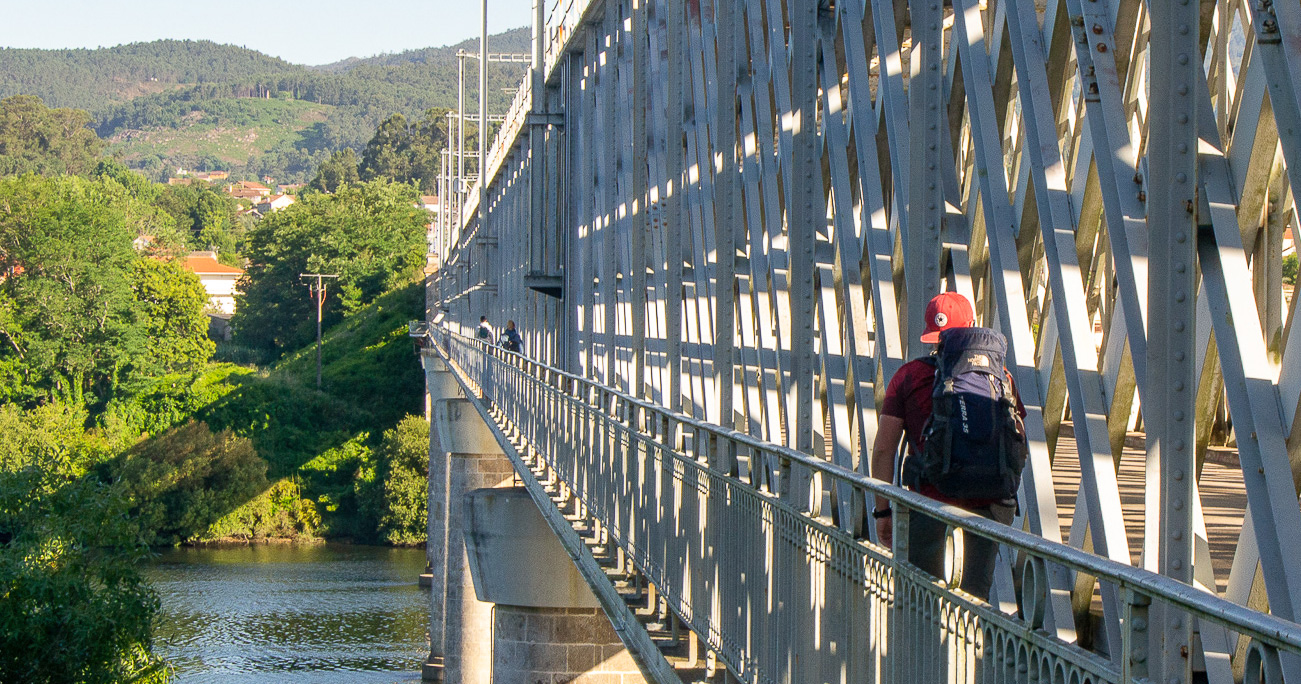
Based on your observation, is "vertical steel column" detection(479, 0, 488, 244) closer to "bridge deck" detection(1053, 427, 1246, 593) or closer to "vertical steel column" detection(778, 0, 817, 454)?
"bridge deck" detection(1053, 427, 1246, 593)

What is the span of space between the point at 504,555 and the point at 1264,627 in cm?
1668

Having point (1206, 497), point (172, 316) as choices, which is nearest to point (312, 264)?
point (172, 316)

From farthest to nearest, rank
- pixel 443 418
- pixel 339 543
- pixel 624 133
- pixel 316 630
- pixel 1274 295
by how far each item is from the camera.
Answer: pixel 339 543 < pixel 316 630 < pixel 443 418 < pixel 624 133 < pixel 1274 295

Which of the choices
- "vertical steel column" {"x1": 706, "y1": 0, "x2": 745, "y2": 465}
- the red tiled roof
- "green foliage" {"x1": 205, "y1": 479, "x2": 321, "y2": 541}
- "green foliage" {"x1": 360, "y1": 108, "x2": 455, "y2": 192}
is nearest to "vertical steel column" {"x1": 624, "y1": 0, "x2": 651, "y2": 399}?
"vertical steel column" {"x1": 706, "y1": 0, "x2": 745, "y2": 465}

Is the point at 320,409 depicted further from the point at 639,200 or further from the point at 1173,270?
the point at 1173,270

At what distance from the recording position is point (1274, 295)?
5680 mm

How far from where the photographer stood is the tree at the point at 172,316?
8169 cm

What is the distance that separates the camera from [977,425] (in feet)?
15.4

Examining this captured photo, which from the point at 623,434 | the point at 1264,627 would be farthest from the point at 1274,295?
the point at 623,434

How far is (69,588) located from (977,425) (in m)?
22.3

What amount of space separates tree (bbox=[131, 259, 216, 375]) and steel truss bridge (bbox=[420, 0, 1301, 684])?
237 feet

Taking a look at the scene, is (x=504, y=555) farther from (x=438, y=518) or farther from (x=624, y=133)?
(x=438, y=518)

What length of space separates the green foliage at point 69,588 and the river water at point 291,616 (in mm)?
10465

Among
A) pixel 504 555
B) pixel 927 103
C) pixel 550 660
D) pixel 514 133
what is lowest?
pixel 550 660
